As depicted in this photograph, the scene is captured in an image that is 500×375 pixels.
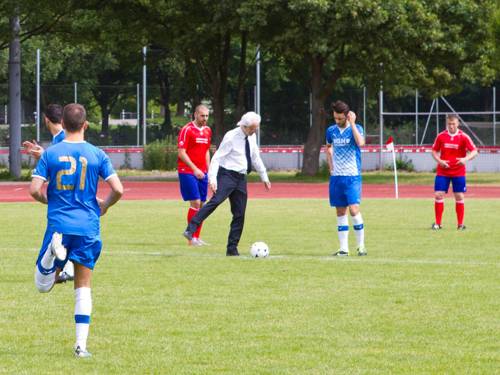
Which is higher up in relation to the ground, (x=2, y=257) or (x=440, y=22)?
(x=440, y=22)

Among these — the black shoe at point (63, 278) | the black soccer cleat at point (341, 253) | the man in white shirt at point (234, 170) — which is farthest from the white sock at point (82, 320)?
the black soccer cleat at point (341, 253)

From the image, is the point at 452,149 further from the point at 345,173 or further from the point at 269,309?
the point at 269,309

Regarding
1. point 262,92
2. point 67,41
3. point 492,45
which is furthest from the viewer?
point 262,92

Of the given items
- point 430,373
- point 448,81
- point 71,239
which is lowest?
point 430,373

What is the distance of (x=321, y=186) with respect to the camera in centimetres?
4088

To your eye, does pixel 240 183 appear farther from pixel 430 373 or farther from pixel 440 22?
pixel 440 22

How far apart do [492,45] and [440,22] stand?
273 cm

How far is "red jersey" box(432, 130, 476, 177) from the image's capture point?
21484mm

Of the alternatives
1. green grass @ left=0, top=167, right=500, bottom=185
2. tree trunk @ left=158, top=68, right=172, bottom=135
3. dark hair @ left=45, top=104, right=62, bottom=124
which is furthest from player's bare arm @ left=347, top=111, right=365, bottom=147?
tree trunk @ left=158, top=68, right=172, bottom=135

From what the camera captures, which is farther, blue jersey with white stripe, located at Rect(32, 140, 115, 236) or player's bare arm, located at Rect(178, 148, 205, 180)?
player's bare arm, located at Rect(178, 148, 205, 180)

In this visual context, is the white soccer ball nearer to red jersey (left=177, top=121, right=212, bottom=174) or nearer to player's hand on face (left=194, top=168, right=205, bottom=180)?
player's hand on face (left=194, top=168, right=205, bottom=180)

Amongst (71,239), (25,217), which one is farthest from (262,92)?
(71,239)

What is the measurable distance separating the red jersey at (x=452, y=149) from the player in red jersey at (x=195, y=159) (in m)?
5.05

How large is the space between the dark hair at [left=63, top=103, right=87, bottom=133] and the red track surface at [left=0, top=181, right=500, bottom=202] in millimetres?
23888
